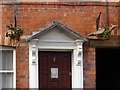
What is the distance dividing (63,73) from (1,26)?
2085mm

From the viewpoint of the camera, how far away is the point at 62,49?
35.7ft

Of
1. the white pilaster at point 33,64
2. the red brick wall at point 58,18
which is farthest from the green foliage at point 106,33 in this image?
the white pilaster at point 33,64

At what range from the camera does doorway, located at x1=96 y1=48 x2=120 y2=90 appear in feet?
42.0

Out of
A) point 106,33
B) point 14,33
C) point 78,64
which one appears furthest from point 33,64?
point 106,33

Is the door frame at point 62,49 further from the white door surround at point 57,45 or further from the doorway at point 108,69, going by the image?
the doorway at point 108,69

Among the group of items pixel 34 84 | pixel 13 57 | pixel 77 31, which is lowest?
pixel 34 84

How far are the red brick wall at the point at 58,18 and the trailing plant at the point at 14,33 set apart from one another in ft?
0.51

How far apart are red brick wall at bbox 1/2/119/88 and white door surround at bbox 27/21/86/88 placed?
0.18 m

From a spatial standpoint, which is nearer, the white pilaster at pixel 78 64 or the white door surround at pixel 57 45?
the white door surround at pixel 57 45

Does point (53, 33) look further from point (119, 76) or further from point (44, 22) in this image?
point (119, 76)

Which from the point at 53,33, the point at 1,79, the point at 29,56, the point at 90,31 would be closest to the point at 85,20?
the point at 90,31

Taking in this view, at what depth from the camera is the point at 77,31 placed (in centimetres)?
1100

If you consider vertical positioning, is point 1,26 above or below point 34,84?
above

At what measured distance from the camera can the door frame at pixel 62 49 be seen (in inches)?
416
